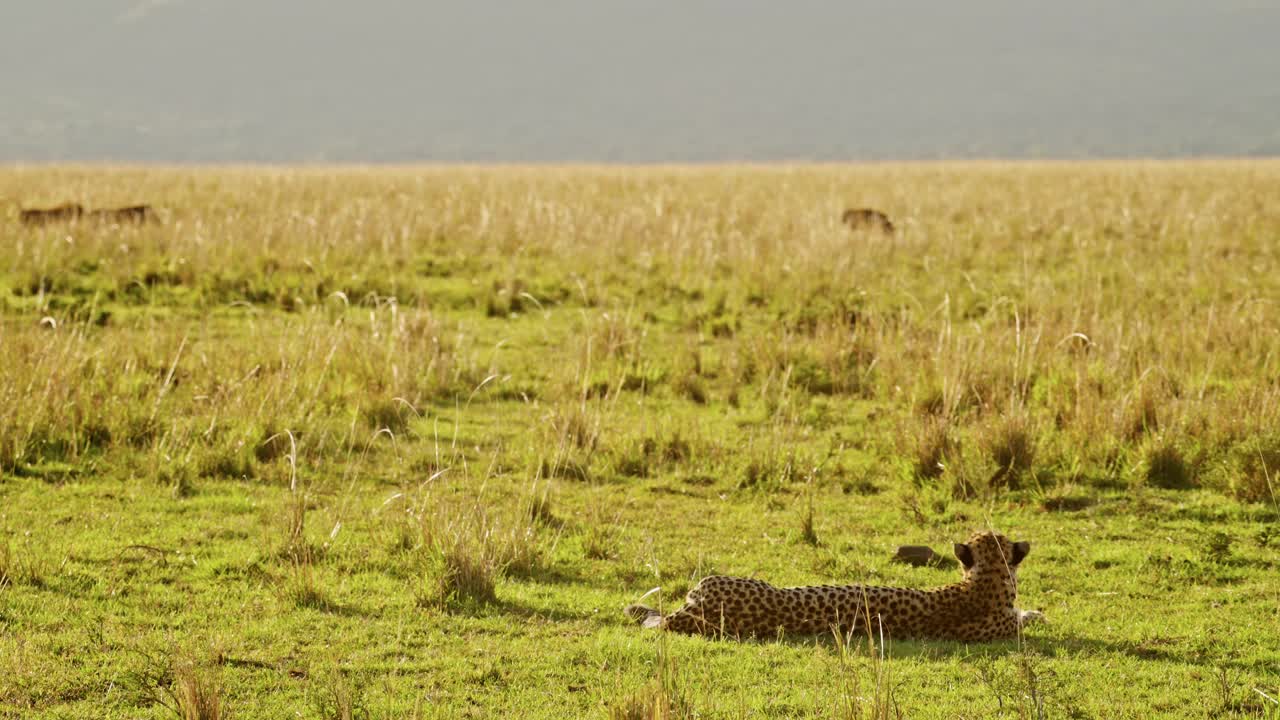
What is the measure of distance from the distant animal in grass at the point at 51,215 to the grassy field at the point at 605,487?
1.96 metres

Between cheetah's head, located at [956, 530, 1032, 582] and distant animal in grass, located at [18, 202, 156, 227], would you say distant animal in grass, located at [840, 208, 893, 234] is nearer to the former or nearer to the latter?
distant animal in grass, located at [18, 202, 156, 227]

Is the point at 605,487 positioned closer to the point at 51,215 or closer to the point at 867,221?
the point at 867,221

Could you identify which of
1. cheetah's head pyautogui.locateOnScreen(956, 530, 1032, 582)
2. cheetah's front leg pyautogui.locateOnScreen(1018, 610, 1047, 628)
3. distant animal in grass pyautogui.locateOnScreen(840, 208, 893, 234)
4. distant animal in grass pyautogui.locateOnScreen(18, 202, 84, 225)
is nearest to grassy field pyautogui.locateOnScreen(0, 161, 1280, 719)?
cheetah's front leg pyautogui.locateOnScreen(1018, 610, 1047, 628)

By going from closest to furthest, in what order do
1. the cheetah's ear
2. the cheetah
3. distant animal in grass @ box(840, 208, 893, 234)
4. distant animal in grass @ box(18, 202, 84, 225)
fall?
1. the cheetah
2. the cheetah's ear
3. distant animal in grass @ box(18, 202, 84, 225)
4. distant animal in grass @ box(840, 208, 893, 234)

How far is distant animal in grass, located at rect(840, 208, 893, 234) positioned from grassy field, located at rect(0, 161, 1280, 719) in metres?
3.03

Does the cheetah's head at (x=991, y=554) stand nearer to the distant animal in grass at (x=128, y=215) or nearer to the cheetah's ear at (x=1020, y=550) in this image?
the cheetah's ear at (x=1020, y=550)

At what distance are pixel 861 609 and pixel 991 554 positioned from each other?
671 millimetres

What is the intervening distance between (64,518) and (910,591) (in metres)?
4.34

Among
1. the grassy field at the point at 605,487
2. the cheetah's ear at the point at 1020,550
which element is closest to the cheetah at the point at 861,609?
the cheetah's ear at the point at 1020,550

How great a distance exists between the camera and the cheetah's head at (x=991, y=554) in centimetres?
556

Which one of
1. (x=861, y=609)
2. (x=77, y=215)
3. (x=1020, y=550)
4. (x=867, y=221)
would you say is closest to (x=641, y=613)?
(x=861, y=609)

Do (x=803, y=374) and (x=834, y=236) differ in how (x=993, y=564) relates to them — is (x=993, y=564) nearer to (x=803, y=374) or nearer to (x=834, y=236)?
(x=803, y=374)

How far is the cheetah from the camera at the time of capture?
A: 209 inches

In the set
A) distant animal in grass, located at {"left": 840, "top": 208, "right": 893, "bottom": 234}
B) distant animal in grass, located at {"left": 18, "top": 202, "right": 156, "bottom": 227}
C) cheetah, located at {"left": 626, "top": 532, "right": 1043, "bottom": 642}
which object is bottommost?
cheetah, located at {"left": 626, "top": 532, "right": 1043, "bottom": 642}
